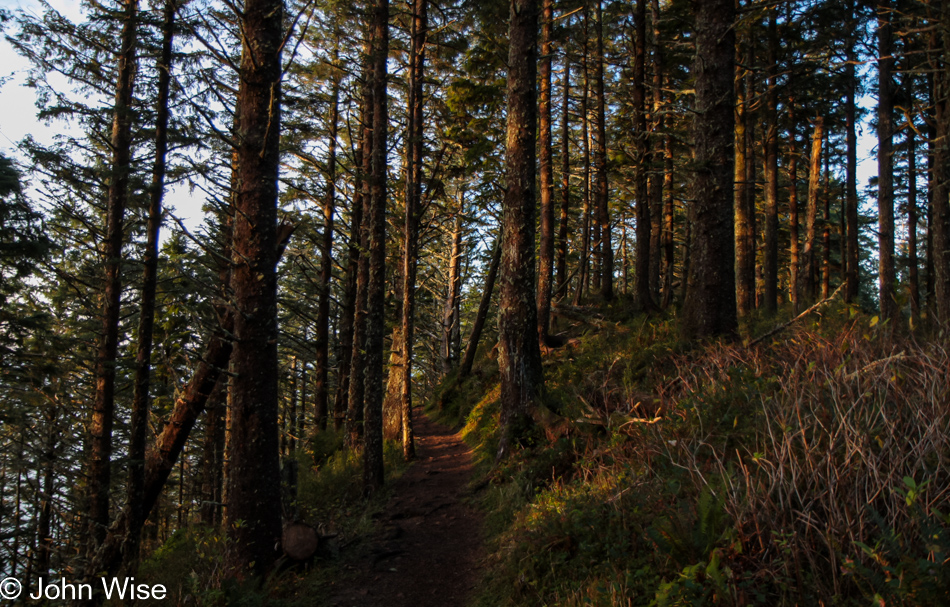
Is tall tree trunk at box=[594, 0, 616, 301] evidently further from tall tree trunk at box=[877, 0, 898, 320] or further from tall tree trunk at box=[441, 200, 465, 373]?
tall tree trunk at box=[877, 0, 898, 320]

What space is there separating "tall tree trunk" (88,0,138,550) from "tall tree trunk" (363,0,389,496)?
5.23m

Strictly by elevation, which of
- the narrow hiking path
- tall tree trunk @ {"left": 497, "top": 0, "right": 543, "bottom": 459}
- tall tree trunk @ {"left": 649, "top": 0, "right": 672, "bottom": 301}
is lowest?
the narrow hiking path

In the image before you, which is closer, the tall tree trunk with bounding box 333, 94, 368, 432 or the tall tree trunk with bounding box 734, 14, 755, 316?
the tall tree trunk with bounding box 734, 14, 755, 316

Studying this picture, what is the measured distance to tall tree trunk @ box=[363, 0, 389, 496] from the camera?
27.8ft

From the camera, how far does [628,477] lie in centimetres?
455

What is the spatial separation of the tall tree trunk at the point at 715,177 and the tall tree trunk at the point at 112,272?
10.9 metres

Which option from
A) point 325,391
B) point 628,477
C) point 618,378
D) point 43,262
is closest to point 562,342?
point 618,378

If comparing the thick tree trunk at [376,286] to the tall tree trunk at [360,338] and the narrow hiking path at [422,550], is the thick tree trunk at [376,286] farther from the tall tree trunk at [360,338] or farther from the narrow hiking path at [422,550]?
the narrow hiking path at [422,550]

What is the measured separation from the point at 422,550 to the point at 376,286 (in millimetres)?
4492

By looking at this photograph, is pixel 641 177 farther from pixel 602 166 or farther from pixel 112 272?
pixel 112 272

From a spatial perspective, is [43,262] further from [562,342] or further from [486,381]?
[562,342]

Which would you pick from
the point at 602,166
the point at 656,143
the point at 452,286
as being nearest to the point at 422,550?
the point at 602,166

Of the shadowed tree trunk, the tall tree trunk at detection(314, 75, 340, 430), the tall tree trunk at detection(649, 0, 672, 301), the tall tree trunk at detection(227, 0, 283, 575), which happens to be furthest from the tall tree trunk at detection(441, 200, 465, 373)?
the tall tree trunk at detection(227, 0, 283, 575)

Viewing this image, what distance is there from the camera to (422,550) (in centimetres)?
633
